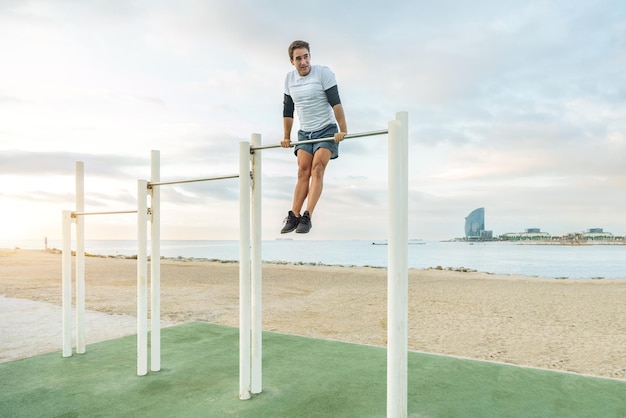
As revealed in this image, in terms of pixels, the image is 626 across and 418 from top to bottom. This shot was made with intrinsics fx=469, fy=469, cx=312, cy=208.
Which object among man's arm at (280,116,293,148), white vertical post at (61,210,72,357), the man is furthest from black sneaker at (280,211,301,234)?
white vertical post at (61,210,72,357)

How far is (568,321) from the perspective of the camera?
9359 millimetres

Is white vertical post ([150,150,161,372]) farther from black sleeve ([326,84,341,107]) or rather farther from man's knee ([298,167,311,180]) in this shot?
black sleeve ([326,84,341,107])

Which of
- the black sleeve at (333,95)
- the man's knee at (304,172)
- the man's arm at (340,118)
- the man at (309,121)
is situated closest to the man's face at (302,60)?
the man at (309,121)

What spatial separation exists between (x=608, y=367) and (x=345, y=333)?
3793 mm

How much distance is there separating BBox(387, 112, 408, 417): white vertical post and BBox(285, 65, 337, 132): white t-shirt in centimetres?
68

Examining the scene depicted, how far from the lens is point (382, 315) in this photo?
9.83 meters

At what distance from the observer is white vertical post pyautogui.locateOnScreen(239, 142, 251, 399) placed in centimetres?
368

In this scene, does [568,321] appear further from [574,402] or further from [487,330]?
[574,402]

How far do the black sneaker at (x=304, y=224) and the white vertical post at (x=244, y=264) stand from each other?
541mm

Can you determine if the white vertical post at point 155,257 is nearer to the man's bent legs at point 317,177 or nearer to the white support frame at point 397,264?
the man's bent legs at point 317,177

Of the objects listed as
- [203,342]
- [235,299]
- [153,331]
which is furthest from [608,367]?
[235,299]

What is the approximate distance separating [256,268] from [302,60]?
161 cm

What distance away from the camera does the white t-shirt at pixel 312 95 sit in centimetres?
334

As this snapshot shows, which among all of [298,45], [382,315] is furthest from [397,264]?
[382,315]
